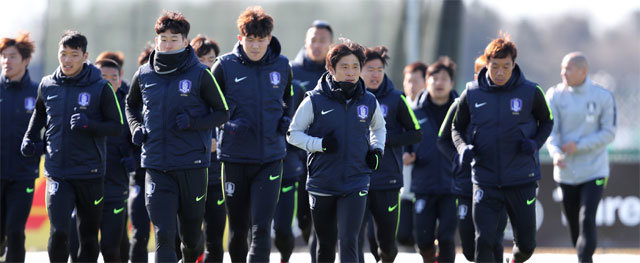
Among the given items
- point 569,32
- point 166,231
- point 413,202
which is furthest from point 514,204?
point 569,32

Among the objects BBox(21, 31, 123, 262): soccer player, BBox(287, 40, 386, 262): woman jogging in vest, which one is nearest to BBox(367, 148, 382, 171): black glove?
BBox(287, 40, 386, 262): woman jogging in vest

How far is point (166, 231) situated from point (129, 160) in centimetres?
165

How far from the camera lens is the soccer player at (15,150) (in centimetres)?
941

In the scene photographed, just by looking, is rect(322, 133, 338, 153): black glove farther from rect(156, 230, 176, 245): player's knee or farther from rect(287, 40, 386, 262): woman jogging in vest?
rect(156, 230, 176, 245): player's knee

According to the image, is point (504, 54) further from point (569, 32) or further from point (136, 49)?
point (569, 32)

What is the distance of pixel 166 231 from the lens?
770cm

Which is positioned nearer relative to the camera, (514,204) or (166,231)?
(166,231)

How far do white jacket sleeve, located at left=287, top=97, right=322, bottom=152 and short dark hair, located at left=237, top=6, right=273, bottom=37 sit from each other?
2.68 ft

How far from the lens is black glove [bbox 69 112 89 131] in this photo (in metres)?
8.26

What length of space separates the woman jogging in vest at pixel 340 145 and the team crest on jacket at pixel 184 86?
89 cm

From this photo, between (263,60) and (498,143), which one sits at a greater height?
(263,60)

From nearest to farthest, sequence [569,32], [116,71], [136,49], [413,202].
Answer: [116,71], [413,202], [136,49], [569,32]

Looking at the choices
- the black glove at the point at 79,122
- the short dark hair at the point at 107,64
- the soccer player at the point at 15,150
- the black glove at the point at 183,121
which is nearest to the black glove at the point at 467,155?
the black glove at the point at 183,121

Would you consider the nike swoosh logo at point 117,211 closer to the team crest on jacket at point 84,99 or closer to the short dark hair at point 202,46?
the team crest on jacket at point 84,99
